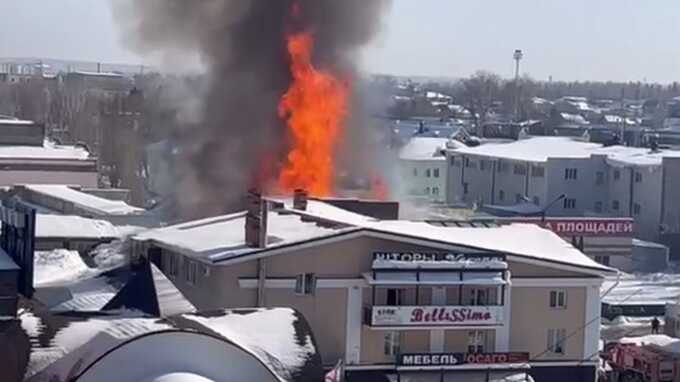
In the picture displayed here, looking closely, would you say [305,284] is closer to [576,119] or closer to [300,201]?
[300,201]

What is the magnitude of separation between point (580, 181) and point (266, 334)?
1244 inches

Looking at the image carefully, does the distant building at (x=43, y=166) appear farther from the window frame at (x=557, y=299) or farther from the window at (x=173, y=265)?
the window frame at (x=557, y=299)

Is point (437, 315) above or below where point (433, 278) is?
below

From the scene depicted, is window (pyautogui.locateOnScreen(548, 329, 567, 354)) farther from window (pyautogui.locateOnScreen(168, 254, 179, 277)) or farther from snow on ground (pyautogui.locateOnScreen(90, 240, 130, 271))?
snow on ground (pyautogui.locateOnScreen(90, 240, 130, 271))

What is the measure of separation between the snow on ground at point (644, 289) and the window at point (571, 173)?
277 inches

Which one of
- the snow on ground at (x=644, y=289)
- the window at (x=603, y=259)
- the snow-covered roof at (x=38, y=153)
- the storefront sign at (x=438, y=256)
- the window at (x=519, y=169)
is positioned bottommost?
the snow on ground at (x=644, y=289)

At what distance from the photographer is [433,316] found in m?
15.6

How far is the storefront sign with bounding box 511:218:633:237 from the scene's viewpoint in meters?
29.1

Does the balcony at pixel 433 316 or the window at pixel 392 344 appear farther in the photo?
the window at pixel 392 344

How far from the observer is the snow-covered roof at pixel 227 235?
15.2 meters

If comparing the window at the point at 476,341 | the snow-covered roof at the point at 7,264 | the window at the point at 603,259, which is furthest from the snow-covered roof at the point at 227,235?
the window at the point at 603,259

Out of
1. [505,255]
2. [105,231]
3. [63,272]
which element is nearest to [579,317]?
[505,255]

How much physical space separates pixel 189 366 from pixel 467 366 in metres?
9.32

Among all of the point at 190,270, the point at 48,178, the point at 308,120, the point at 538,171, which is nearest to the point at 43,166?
the point at 48,178
